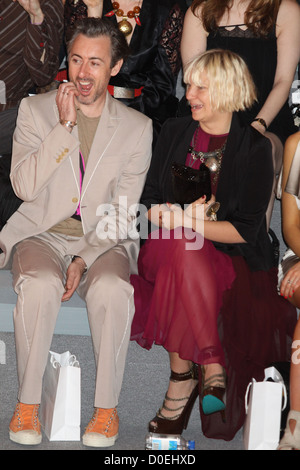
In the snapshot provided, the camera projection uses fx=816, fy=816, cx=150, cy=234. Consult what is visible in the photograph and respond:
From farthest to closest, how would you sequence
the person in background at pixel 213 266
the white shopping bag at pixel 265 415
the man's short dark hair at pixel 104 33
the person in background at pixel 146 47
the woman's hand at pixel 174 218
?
the person in background at pixel 146 47 < the man's short dark hair at pixel 104 33 < the woman's hand at pixel 174 218 < the person in background at pixel 213 266 < the white shopping bag at pixel 265 415

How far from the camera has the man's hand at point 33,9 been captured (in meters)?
3.88

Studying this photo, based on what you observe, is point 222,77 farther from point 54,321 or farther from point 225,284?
point 54,321

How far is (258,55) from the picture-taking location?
4090 mm

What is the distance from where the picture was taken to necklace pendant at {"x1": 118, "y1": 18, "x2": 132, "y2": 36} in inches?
164

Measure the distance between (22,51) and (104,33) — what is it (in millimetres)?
608

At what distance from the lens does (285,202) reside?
11.8 feet

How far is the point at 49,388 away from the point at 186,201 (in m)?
0.99

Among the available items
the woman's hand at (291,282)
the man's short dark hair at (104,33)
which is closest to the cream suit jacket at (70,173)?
the man's short dark hair at (104,33)

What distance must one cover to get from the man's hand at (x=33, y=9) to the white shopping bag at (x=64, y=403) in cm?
166

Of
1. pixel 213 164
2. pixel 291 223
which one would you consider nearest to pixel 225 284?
pixel 291 223

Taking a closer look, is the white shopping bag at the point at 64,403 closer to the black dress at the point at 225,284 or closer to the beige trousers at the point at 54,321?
the beige trousers at the point at 54,321
